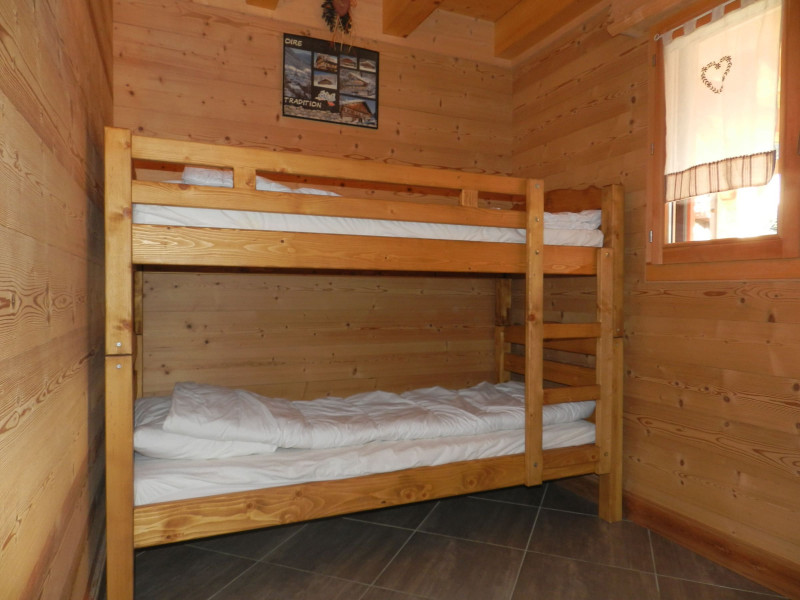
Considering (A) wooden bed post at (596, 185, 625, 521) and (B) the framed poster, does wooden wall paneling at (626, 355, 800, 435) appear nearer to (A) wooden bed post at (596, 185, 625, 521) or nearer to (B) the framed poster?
(A) wooden bed post at (596, 185, 625, 521)

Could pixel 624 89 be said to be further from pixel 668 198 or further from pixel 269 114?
pixel 269 114

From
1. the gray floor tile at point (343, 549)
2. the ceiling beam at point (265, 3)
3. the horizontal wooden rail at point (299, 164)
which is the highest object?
the ceiling beam at point (265, 3)

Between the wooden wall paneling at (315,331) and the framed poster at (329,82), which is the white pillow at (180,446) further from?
the framed poster at (329,82)

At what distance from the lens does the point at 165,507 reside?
1718mm

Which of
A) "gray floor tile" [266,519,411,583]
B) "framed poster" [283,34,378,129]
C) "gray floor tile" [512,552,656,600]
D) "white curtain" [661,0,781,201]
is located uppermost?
"framed poster" [283,34,378,129]

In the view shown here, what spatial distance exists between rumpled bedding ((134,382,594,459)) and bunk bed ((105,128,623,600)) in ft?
0.37

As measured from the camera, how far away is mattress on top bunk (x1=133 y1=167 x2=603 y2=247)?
68.6 inches

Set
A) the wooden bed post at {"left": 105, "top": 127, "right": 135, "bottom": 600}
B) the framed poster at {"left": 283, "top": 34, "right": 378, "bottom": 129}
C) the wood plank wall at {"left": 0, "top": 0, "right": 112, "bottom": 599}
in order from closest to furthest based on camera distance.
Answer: the wood plank wall at {"left": 0, "top": 0, "right": 112, "bottom": 599} → the wooden bed post at {"left": 105, "top": 127, "right": 135, "bottom": 600} → the framed poster at {"left": 283, "top": 34, "right": 378, "bottom": 129}

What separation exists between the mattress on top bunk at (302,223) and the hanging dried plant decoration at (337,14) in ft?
4.93

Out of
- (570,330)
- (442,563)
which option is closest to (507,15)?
(570,330)

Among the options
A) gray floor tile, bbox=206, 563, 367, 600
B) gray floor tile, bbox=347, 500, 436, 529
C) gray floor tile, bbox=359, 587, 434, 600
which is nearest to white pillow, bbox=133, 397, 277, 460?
gray floor tile, bbox=206, 563, 367, 600

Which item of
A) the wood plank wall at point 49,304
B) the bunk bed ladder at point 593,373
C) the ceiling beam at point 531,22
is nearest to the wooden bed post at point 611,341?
the bunk bed ladder at point 593,373

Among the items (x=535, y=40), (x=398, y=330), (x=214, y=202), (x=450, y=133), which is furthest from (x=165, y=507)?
(x=535, y=40)

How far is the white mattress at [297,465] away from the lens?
1.74 metres
